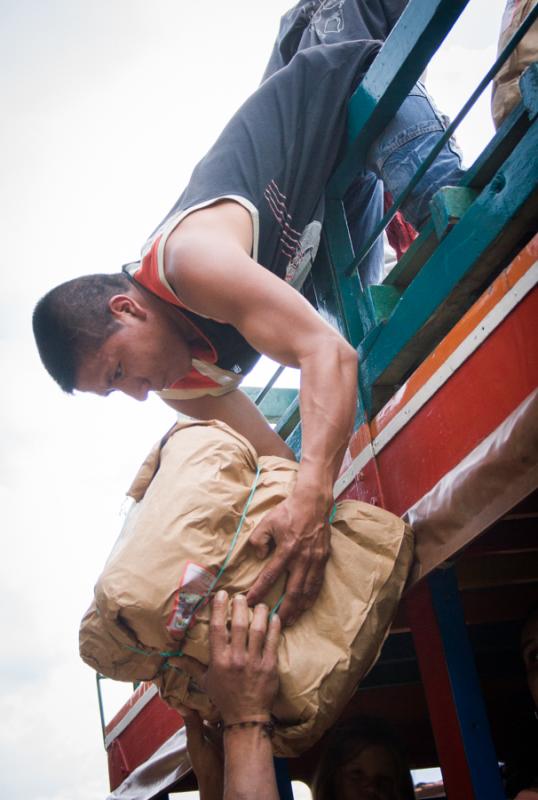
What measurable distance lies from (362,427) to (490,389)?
840 millimetres

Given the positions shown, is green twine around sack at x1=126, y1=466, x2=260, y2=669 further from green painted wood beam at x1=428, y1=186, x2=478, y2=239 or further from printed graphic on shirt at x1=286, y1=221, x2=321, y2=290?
printed graphic on shirt at x1=286, y1=221, x2=321, y2=290

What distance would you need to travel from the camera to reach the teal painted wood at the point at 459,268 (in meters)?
2.14

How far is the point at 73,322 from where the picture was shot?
291cm

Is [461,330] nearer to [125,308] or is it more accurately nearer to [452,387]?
[452,387]

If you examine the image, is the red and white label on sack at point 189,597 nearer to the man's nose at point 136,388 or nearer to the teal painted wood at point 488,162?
the man's nose at point 136,388

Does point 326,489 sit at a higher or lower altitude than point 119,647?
higher

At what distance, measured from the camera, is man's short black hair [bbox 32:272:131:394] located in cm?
291

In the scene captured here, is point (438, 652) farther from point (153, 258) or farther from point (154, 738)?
point (154, 738)

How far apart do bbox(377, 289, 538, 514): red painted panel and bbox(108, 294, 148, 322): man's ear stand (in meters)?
1.06

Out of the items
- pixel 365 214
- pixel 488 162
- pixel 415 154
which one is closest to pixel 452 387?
pixel 488 162

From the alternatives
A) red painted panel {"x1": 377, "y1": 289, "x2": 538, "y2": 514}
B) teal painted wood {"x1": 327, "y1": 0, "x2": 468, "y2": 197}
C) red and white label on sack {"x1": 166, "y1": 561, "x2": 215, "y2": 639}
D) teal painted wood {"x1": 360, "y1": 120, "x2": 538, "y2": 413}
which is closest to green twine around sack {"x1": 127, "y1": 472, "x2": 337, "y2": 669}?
red and white label on sack {"x1": 166, "y1": 561, "x2": 215, "y2": 639}

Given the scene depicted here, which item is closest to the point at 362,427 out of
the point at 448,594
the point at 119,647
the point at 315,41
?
the point at 448,594

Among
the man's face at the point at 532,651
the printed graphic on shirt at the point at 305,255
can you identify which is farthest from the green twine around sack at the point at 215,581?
the printed graphic on shirt at the point at 305,255

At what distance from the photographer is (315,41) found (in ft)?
13.0
